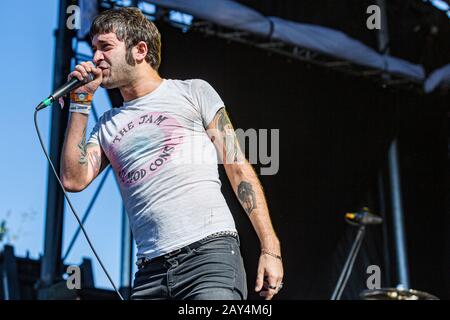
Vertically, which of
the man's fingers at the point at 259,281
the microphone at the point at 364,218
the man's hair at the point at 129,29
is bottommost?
the microphone at the point at 364,218

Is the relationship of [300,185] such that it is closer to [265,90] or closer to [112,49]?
[265,90]

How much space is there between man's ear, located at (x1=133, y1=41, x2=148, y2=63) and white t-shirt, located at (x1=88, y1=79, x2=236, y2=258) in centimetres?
11

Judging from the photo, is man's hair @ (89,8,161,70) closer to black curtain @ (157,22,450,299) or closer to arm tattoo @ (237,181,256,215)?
arm tattoo @ (237,181,256,215)

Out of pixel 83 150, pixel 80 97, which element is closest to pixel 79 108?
pixel 80 97

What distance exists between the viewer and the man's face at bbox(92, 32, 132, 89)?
8.05ft

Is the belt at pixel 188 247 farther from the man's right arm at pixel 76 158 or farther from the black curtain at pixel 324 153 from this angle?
the black curtain at pixel 324 153

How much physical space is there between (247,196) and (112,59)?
0.64 metres

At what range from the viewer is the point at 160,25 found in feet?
20.2

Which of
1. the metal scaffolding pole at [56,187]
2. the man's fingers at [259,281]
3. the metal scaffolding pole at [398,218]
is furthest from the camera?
the metal scaffolding pole at [398,218]

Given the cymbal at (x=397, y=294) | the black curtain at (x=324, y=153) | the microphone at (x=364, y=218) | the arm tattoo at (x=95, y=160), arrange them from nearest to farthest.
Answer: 1. the arm tattoo at (x=95, y=160)
2. the cymbal at (x=397, y=294)
3. the microphone at (x=364, y=218)
4. the black curtain at (x=324, y=153)

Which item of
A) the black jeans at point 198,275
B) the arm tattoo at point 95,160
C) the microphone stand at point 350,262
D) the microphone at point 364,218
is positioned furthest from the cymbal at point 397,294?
the arm tattoo at point 95,160

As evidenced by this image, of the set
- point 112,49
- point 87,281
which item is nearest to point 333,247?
point 87,281

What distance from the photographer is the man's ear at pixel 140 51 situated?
8.31ft

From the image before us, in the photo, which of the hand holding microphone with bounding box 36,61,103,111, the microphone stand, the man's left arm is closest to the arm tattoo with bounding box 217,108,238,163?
the man's left arm
